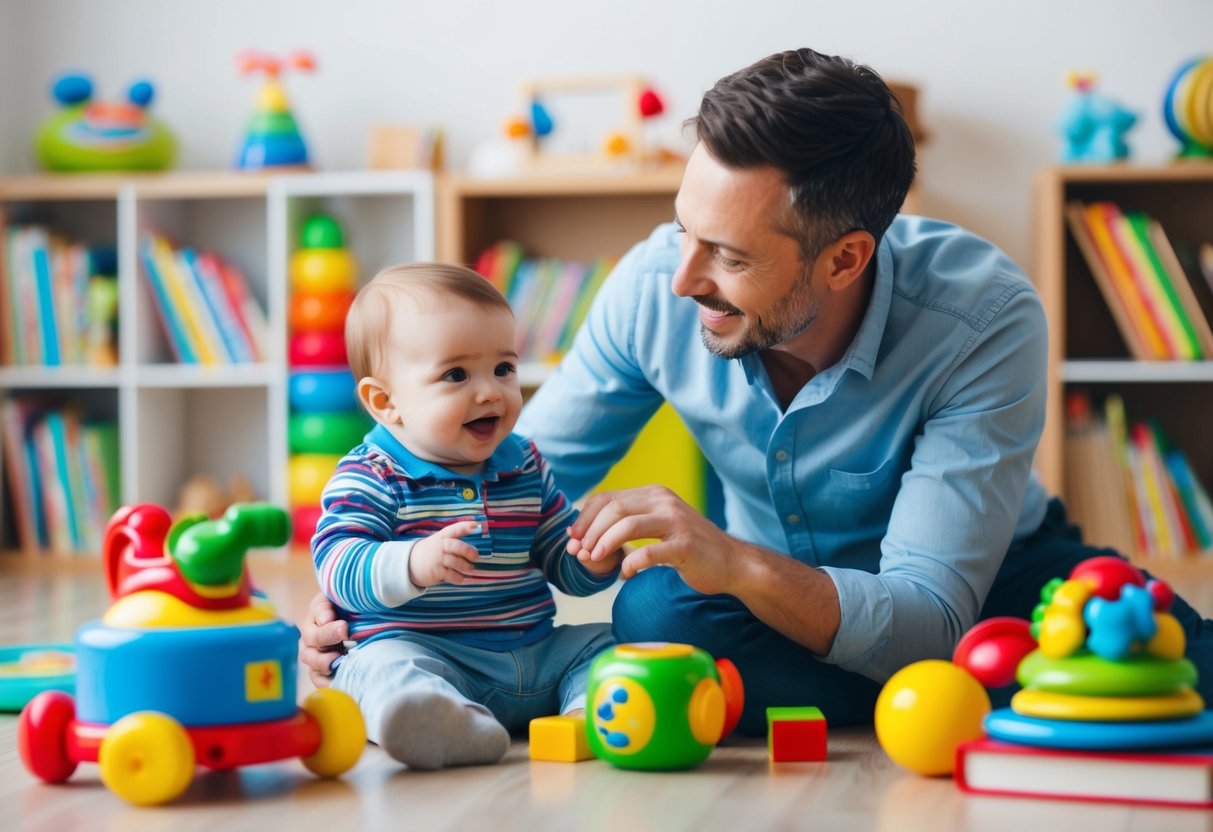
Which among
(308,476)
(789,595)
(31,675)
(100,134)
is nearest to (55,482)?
(308,476)

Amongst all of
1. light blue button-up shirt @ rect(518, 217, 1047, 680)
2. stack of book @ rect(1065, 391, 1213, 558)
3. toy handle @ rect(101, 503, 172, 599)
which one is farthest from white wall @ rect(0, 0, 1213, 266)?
toy handle @ rect(101, 503, 172, 599)

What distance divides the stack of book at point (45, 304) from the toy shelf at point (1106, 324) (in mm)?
2277

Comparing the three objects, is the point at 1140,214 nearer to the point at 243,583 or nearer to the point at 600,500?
the point at 600,500

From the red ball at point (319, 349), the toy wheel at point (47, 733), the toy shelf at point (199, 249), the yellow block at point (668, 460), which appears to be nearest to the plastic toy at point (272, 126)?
the toy shelf at point (199, 249)

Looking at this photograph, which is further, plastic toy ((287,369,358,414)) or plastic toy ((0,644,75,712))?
Answer: plastic toy ((287,369,358,414))

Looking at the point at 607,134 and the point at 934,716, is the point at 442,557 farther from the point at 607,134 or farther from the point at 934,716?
the point at 607,134

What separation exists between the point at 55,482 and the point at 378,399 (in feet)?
7.95

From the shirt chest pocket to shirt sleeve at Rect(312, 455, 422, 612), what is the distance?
0.51m

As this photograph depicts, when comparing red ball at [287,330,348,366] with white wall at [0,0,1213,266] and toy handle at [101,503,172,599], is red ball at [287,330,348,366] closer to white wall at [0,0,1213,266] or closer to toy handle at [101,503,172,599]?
white wall at [0,0,1213,266]

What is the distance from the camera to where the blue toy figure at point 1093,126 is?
11.4ft

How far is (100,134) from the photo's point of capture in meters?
3.74

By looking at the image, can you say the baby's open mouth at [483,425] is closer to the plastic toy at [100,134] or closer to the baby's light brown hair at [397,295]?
the baby's light brown hair at [397,295]

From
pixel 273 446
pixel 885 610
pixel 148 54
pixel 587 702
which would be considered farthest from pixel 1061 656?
pixel 148 54

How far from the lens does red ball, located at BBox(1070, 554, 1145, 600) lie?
4.13ft
